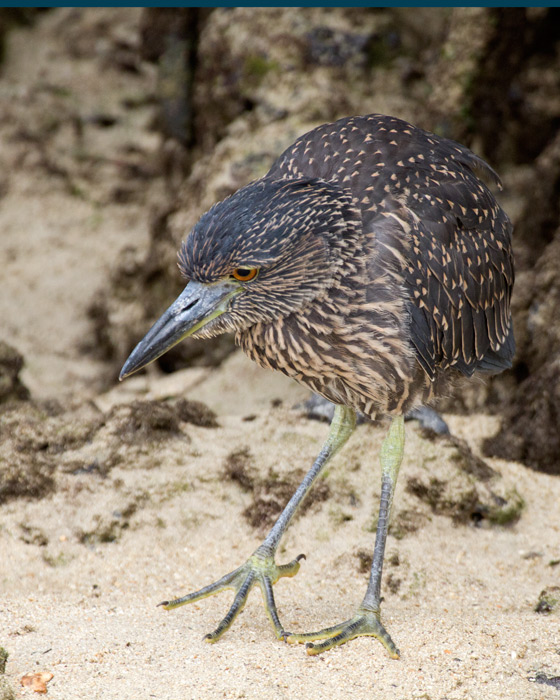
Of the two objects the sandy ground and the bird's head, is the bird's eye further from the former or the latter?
the sandy ground

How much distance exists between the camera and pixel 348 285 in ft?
11.3

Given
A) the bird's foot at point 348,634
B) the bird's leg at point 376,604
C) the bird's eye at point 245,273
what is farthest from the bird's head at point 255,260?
the bird's foot at point 348,634

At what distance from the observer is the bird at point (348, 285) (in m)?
3.34

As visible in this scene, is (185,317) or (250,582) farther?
(250,582)

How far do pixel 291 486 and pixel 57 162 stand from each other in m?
5.92

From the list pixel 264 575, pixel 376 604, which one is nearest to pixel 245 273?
pixel 264 575

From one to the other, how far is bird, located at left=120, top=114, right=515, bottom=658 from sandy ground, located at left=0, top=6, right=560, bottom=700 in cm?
21

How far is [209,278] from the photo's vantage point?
3.32 m

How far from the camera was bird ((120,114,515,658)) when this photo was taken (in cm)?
334

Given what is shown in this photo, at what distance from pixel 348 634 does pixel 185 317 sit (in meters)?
1.51

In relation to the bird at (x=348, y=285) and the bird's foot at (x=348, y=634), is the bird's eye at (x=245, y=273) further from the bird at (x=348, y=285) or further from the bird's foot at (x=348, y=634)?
the bird's foot at (x=348, y=634)

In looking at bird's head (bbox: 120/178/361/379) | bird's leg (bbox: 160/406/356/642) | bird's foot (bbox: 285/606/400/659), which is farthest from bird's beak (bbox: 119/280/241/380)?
bird's foot (bbox: 285/606/400/659)

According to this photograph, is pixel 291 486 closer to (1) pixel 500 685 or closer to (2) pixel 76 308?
(1) pixel 500 685

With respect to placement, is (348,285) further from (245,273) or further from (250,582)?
(250,582)
